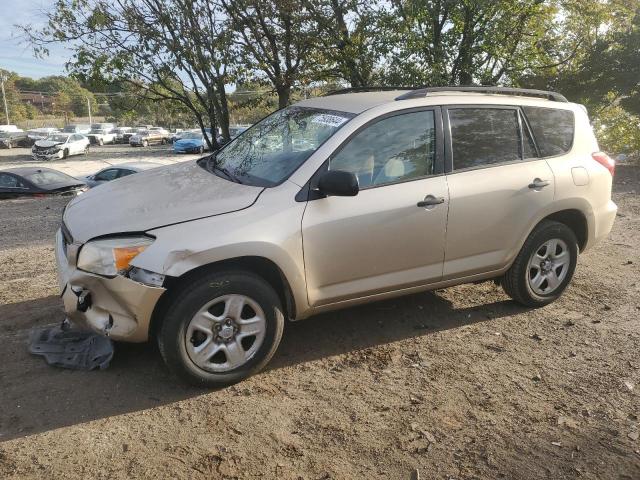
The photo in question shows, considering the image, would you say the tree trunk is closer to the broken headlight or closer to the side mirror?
the side mirror

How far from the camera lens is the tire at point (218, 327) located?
117 inches

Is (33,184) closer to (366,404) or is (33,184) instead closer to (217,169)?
(217,169)

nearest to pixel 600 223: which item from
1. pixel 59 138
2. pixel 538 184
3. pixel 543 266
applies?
pixel 543 266

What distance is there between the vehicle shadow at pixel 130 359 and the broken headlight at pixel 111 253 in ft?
2.52

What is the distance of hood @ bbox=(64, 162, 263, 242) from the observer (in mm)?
3039

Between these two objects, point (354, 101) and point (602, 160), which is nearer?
point (354, 101)

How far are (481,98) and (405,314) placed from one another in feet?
5.98

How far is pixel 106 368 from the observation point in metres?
3.38

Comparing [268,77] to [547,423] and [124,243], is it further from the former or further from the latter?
[547,423]

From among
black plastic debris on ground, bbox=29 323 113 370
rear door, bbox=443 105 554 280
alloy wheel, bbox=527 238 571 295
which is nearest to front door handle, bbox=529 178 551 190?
rear door, bbox=443 105 554 280

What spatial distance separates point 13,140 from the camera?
148 feet

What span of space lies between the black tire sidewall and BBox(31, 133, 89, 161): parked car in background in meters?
36.9

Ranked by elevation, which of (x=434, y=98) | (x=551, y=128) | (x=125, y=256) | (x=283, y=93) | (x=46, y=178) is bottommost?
(x=46, y=178)

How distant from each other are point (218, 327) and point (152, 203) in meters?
0.86
